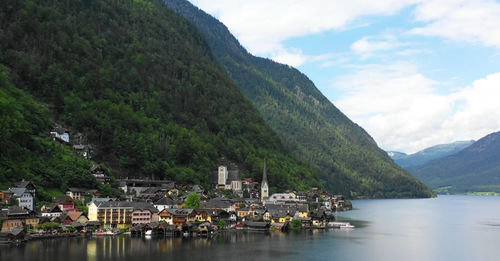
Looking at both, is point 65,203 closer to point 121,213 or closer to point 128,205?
point 121,213

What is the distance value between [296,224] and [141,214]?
1290 inches

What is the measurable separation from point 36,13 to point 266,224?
99.5 m

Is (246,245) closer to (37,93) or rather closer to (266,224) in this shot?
(266,224)

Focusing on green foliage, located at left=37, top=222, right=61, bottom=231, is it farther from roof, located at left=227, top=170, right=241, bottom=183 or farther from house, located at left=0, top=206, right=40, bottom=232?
roof, located at left=227, top=170, right=241, bottom=183

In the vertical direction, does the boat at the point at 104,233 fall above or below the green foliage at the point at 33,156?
below

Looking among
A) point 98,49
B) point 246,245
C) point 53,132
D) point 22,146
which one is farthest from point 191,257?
point 98,49

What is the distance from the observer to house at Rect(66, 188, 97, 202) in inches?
3543

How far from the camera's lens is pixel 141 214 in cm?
8925

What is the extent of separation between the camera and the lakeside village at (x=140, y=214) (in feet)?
245

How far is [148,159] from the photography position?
122m

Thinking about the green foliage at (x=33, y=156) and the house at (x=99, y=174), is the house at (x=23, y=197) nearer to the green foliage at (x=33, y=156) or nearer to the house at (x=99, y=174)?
the green foliage at (x=33, y=156)

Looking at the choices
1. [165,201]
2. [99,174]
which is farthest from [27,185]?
[165,201]

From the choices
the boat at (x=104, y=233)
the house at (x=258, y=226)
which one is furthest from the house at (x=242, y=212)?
the boat at (x=104, y=233)

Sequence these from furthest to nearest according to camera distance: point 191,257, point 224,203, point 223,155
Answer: point 223,155 < point 224,203 < point 191,257
